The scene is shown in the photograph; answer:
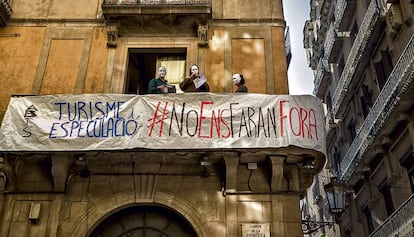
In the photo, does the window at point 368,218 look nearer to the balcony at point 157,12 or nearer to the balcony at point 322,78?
the balcony at point 322,78

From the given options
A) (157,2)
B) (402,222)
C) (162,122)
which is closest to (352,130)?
(402,222)

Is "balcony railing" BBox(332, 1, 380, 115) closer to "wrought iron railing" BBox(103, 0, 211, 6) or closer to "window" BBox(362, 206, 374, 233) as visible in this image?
"window" BBox(362, 206, 374, 233)

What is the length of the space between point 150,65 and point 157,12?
1881mm

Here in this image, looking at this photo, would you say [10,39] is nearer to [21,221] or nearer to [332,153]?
[21,221]

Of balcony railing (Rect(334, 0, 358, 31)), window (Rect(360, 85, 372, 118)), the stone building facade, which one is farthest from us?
balcony railing (Rect(334, 0, 358, 31))

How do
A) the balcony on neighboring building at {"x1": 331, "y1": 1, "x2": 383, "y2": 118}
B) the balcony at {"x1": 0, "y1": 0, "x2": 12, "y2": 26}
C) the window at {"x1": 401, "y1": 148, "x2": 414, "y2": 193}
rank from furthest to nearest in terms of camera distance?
the balcony on neighboring building at {"x1": 331, "y1": 1, "x2": 383, "y2": 118}, the window at {"x1": 401, "y1": 148, "x2": 414, "y2": 193}, the balcony at {"x1": 0, "y1": 0, "x2": 12, "y2": 26}

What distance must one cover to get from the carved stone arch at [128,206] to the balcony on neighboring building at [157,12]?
199 inches

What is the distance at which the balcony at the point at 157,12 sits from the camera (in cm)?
1175

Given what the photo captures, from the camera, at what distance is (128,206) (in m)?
9.83

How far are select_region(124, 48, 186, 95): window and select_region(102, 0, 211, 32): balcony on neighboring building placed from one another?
2.55ft

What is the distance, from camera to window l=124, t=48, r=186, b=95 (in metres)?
12.1

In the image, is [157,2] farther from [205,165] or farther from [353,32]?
[353,32]

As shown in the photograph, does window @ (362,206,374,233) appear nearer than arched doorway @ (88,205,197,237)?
No

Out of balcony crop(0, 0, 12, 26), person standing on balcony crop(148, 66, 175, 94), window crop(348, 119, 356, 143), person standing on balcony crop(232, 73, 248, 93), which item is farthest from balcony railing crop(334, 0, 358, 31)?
balcony crop(0, 0, 12, 26)
